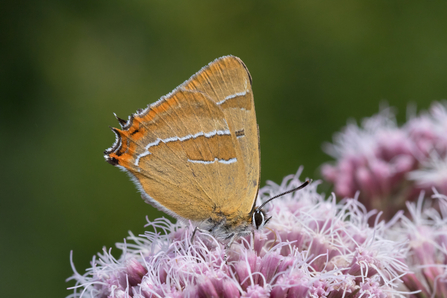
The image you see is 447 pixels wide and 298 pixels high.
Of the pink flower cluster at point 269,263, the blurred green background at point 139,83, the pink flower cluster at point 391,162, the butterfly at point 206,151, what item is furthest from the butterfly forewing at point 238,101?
the blurred green background at point 139,83

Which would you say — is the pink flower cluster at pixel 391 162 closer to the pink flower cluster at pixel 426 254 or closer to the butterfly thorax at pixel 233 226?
the pink flower cluster at pixel 426 254

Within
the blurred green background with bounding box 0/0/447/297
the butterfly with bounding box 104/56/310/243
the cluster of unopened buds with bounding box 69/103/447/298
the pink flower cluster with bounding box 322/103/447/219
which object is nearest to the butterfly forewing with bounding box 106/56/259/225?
the butterfly with bounding box 104/56/310/243

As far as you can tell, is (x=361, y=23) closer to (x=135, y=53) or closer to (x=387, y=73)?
(x=387, y=73)

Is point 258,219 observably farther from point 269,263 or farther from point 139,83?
point 139,83

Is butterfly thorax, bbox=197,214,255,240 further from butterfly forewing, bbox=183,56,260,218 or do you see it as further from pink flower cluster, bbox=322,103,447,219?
pink flower cluster, bbox=322,103,447,219

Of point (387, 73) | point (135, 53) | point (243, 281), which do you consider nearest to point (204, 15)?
point (135, 53)

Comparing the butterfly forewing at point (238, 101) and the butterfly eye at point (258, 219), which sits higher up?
the butterfly forewing at point (238, 101)
